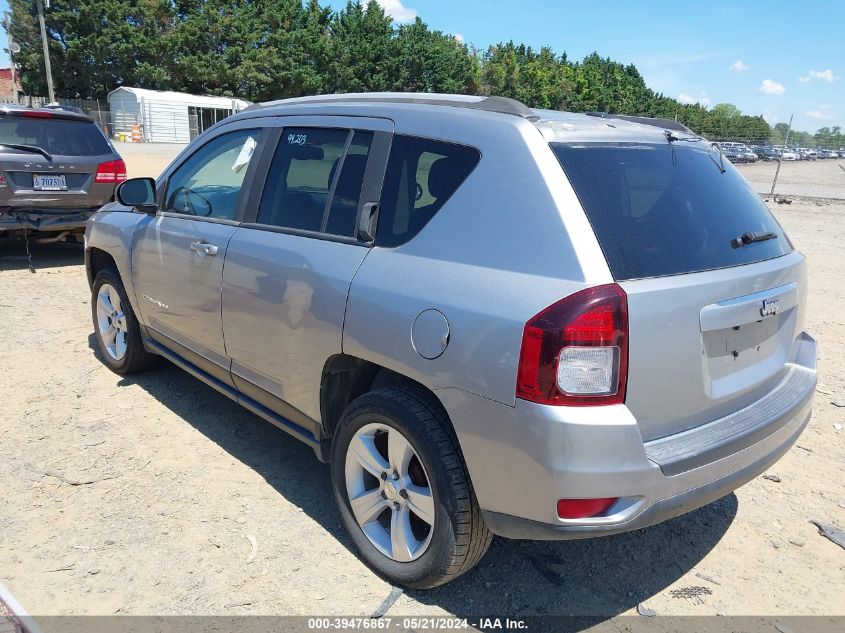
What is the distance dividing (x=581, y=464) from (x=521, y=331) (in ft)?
1.50

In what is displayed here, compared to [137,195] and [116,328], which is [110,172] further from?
[137,195]

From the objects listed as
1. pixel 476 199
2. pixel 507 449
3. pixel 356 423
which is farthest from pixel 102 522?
pixel 476 199

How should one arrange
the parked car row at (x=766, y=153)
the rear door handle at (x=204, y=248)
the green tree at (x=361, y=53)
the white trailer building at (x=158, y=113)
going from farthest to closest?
the green tree at (x=361, y=53) < the parked car row at (x=766, y=153) < the white trailer building at (x=158, y=113) < the rear door handle at (x=204, y=248)

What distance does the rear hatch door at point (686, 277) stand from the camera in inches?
84.6

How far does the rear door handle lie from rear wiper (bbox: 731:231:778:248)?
2478mm

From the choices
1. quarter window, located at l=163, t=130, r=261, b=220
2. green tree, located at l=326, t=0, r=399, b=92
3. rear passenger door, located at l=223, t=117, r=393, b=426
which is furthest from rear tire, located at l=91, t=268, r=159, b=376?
green tree, located at l=326, t=0, r=399, b=92

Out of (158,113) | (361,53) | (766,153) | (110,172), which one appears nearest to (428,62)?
(361,53)

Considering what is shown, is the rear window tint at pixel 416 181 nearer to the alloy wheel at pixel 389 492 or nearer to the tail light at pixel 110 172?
the alloy wheel at pixel 389 492

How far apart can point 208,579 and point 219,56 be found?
184 ft

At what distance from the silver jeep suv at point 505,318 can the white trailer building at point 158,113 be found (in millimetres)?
43439

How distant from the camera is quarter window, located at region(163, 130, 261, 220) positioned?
3547 millimetres

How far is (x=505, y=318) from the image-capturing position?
2135 millimetres

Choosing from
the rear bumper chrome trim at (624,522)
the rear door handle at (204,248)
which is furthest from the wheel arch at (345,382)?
the rear door handle at (204,248)

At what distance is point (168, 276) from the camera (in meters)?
3.87
